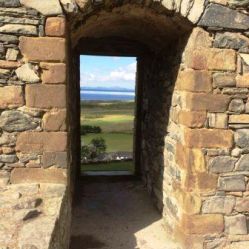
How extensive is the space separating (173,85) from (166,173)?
117 cm

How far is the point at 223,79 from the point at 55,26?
1823 mm

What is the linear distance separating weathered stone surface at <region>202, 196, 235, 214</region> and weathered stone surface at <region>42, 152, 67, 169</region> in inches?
62.8

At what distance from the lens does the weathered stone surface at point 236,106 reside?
4.05m

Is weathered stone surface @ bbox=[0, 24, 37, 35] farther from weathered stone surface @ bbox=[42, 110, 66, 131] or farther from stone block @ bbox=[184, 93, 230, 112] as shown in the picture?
stone block @ bbox=[184, 93, 230, 112]

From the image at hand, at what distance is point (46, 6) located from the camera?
11.8ft

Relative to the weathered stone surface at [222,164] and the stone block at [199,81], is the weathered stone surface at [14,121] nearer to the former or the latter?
the stone block at [199,81]

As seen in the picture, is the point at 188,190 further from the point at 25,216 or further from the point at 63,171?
the point at 25,216

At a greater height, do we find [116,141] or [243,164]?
[243,164]

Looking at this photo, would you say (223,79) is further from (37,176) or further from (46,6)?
(37,176)

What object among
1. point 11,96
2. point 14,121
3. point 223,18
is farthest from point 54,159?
point 223,18

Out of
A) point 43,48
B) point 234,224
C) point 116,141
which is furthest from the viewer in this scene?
point 116,141

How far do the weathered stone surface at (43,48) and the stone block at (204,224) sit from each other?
2.20 meters

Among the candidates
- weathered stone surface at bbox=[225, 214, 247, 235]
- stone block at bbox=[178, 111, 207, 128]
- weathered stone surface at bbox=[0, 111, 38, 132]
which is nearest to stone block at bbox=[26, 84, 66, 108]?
weathered stone surface at bbox=[0, 111, 38, 132]

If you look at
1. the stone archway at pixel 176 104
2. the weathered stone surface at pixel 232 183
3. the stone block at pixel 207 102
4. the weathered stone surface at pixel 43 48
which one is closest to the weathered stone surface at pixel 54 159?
the stone archway at pixel 176 104
